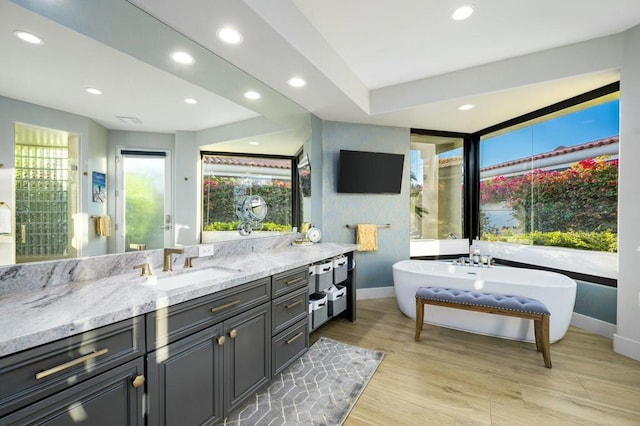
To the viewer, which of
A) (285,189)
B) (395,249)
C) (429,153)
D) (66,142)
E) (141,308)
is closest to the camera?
(141,308)

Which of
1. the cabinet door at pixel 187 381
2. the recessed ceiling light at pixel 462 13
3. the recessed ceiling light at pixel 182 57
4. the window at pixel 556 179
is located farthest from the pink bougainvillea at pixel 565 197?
the recessed ceiling light at pixel 182 57

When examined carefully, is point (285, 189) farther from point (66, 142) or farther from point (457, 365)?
point (457, 365)

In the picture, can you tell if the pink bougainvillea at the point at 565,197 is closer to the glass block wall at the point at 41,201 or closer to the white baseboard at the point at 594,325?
the white baseboard at the point at 594,325

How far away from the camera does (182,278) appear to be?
5.90 feet

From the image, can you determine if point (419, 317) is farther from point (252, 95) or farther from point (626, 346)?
point (252, 95)

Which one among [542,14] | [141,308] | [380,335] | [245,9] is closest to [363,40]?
[245,9]

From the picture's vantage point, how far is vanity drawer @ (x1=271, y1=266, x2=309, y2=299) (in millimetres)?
1989

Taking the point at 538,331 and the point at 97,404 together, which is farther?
Answer: the point at 538,331

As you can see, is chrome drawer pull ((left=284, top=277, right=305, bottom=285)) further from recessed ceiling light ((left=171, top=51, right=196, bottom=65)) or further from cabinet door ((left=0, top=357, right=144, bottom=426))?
recessed ceiling light ((left=171, top=51, right=196, bottom=65))

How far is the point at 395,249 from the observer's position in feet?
13.4

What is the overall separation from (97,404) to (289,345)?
4.19 feet

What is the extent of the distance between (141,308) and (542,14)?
340cm

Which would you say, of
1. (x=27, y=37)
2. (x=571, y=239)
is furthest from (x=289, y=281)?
(x=571, y=239)

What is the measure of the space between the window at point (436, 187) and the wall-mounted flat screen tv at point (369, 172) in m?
0.48
